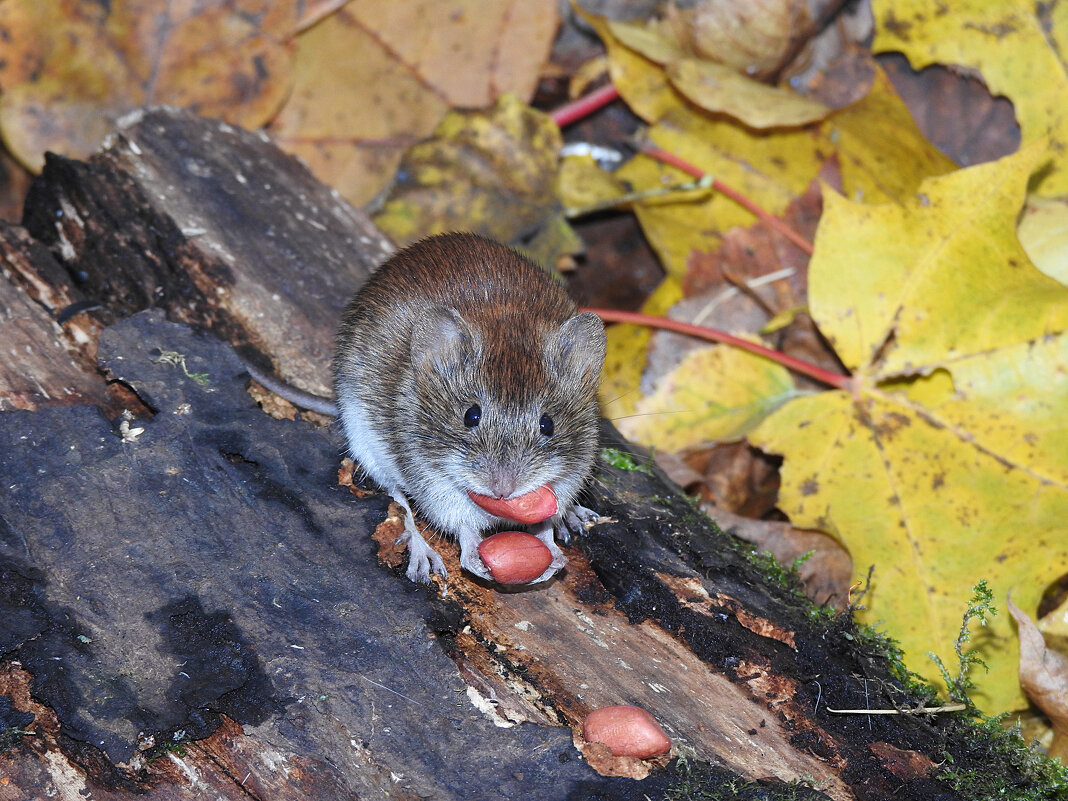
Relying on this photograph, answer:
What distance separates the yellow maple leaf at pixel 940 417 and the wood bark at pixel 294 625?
0.61m

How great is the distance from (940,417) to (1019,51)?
91.2 inches

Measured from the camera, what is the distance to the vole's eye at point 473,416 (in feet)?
11.6

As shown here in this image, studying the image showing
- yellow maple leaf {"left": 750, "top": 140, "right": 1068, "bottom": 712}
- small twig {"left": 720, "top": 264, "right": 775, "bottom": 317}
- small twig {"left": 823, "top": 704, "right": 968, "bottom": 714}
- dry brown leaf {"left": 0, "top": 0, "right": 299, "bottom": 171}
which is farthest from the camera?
small twig {"left": 720, "top": 264, "right": 775, "bottom": 317}

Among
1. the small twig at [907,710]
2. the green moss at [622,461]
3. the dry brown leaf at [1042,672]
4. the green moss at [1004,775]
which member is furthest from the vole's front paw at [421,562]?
the dry brown leaf at [1042,672]

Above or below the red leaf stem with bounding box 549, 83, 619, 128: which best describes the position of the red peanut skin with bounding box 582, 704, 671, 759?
below

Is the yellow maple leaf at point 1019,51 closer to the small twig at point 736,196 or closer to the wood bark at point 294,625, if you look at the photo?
the small twig at point 736,196

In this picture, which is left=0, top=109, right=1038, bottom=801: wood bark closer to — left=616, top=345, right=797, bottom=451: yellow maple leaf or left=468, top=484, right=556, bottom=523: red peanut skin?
left=468, top=484, right=556, bottom=523: red peanut skin

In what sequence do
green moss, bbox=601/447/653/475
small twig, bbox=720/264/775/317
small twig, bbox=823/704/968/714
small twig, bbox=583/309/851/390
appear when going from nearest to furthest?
1. small twig, bbox=823/704/968/714
2. green moss, bbox=601/447/653/475
3. small twig, bbox=583/309/851/390
4. small twig, bbox=720/264/775/317

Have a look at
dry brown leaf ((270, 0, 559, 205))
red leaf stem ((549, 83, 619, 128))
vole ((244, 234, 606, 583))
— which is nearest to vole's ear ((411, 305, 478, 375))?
vole ((244, 234, 606, 583))

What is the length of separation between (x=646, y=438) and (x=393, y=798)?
264 centimetres

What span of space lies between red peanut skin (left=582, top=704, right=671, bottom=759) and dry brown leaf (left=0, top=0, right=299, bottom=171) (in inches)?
173

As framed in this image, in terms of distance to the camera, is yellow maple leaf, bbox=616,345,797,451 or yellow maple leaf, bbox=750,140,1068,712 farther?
yellow maple leaf, bbox=616,345,797,451

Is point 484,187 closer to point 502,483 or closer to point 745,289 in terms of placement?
point 745,289

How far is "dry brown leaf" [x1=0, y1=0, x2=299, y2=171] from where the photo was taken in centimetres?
550
